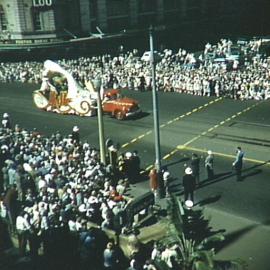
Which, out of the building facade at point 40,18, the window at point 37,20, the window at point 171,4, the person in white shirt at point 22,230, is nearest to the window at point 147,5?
the window at point 171,4

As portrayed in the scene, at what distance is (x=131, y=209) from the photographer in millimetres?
19422

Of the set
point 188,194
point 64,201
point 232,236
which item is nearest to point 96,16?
point 188,194

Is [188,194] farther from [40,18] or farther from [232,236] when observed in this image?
[40,18]

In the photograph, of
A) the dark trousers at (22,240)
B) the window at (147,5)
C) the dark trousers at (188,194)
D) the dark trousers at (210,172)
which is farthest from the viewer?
the window at (147,5)

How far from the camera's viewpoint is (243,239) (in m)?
18.8

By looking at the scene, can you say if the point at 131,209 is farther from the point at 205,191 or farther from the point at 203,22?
the point at 203,22

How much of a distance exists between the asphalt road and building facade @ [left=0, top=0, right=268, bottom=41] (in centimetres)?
1750

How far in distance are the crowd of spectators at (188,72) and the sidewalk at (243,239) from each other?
17.9m

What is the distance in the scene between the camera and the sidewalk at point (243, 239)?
17.5 m

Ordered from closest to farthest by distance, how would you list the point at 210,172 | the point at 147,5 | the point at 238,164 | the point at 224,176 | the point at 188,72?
the point at 238,164 < the point at 210,172 < the point at 224,176 < the point at 188,72 < the point at 147,5

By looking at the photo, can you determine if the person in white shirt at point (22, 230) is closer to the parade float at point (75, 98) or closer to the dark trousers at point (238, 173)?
the dark trousers at point (238, 173)

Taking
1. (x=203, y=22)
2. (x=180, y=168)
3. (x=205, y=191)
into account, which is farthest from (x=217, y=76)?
(x=203, y=22)

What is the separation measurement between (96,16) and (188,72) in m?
24.3

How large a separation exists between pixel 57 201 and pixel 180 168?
8.34 meters
